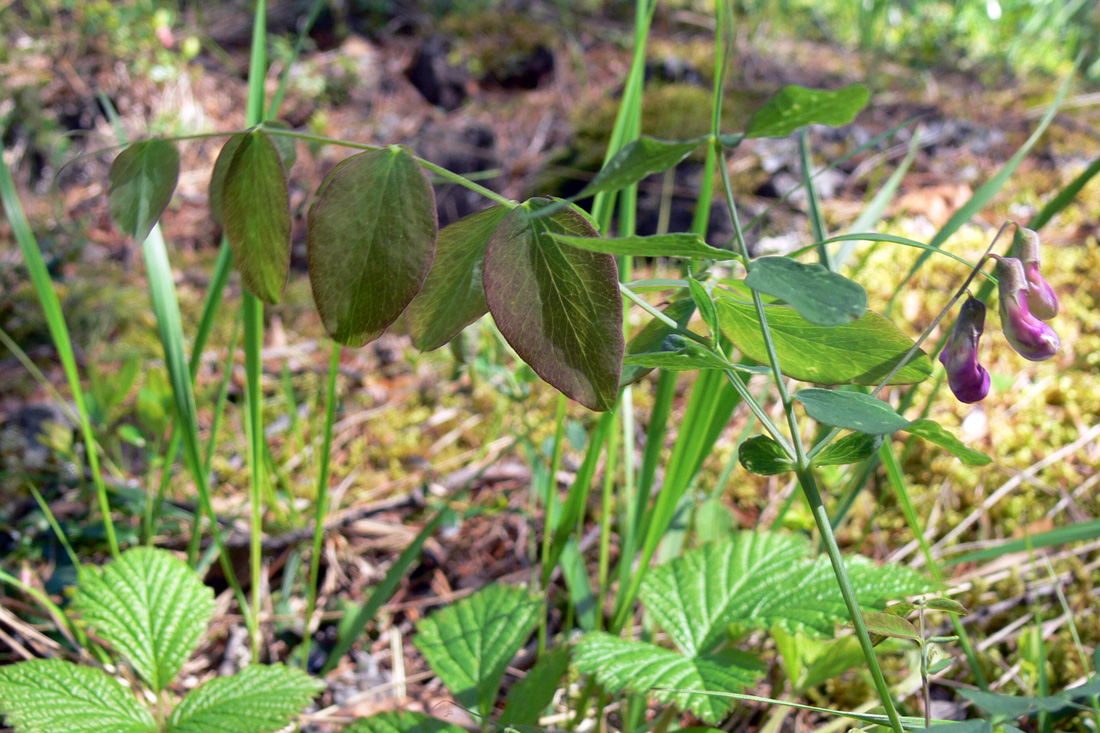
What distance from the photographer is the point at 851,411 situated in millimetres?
392

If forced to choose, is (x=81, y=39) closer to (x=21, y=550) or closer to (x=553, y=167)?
(x=553, y=167)

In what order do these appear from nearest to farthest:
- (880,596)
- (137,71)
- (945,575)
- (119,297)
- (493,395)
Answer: (880,596) < (945,575) < (493,395) < (119,297) < (137,71)

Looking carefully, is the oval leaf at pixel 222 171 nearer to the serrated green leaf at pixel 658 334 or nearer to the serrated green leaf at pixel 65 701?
the serrated green leaf at pixel 658 334

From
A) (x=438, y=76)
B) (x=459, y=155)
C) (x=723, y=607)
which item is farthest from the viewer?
(x=438, y=76)

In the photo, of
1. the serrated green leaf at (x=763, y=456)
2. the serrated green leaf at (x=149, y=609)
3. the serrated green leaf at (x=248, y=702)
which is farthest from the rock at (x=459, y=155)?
the serrated green leaf at (x=763, y=456)

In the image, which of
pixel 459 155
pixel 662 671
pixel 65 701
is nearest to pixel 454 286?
pixel 662 671

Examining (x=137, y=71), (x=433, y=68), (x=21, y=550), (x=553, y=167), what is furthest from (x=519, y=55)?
(x=21, y=550)

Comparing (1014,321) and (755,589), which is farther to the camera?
(755,589)

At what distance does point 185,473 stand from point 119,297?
1109mm

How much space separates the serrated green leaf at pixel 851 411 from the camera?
37 centimetres

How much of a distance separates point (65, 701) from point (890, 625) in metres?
0.76

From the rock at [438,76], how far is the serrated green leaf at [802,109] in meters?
3.55

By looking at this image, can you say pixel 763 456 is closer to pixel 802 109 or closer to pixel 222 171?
pixel 802 109

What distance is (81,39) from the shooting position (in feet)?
12.1
